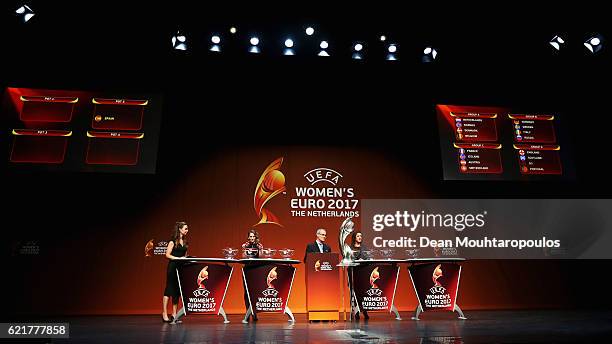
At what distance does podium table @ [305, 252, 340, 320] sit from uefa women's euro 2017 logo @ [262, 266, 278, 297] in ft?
1.40

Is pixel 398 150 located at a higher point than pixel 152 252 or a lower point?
higher

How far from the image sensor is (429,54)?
25.0 ft

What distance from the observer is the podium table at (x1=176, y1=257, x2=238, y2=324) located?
569 centimetres

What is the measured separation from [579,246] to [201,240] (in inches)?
272

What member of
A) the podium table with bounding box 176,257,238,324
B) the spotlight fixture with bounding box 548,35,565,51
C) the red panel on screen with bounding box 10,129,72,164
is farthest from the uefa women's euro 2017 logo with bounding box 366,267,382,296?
the red panel on screen with bounding box 10,129,72,164

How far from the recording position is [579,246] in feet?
27.6

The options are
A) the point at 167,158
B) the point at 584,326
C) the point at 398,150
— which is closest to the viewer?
the point at 584,326

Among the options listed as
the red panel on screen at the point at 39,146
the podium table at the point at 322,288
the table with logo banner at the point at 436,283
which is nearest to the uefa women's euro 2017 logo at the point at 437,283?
the table with logo banner at the point at 436,283

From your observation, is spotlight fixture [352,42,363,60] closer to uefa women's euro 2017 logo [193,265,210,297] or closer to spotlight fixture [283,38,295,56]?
spotlight fixture [283,38,295,56]

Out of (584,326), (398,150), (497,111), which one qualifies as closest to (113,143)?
(398,150)

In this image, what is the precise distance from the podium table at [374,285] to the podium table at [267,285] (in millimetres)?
916

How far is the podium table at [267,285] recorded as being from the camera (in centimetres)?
580

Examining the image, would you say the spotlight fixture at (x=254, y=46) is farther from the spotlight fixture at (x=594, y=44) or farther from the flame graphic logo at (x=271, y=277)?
the spotlight fixture at (x=594, y=44)

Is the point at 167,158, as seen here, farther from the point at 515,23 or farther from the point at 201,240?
the point at 515,23
